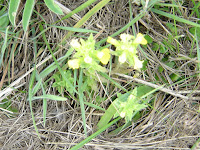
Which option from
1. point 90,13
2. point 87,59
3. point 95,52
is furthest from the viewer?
point 90,13

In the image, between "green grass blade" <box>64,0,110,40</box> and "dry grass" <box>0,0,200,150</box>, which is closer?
"green grass blade" <box>64,0,110,40</box>

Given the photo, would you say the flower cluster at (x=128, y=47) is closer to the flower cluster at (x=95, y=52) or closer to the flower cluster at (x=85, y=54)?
the flower cluster at (x=95, y=52)

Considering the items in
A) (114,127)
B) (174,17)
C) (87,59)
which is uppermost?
(174,17)

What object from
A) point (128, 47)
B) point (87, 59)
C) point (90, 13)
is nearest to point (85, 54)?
point (87, 59)

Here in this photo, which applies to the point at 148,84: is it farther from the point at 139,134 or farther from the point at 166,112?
the point at 139,134

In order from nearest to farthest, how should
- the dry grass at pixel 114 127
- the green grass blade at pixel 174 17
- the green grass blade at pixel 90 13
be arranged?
1. the green grass blade at pixel 90 13
2. the green grass blade at pixel 174 17
3. the dry grass at pixel 114 127

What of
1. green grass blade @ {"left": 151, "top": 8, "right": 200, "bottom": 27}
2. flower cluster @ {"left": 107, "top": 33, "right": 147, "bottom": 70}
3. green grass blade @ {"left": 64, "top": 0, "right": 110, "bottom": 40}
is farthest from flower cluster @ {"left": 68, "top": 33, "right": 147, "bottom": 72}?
green grass blade @ {"left": 151, "top": 8, "right": 200, "bottom": 27}

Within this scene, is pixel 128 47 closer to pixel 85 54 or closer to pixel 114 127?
pixel 85 54

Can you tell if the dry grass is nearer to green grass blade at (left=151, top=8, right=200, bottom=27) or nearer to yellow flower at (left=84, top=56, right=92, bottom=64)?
green grass blade at (left=151, top=8, right=200, bottom=27)

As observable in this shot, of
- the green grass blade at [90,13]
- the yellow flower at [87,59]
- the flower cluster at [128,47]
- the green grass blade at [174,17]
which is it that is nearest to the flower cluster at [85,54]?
the yellow flower at [87,59]

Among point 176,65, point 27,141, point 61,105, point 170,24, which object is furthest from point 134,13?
point 27,141
